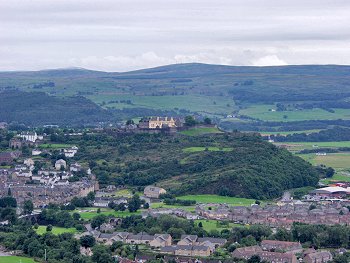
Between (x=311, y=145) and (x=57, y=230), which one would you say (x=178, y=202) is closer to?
(x=57, y=230)

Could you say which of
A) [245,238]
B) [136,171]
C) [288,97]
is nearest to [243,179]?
[136,171]

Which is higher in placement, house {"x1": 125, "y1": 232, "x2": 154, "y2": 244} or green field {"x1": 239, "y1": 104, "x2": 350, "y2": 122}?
house {"x1": 125, "y1": 232, "x2": 154, "y2": 244}

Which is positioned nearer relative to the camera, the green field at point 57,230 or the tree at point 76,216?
the green field at point 57,230

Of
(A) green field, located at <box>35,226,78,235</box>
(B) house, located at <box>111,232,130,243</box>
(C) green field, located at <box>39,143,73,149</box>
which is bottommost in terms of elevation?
(A) green field, located at <box>35,226,78,235</box>

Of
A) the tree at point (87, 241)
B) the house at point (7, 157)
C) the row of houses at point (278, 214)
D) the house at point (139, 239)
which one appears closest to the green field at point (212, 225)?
the row of houses at point (278, 214)

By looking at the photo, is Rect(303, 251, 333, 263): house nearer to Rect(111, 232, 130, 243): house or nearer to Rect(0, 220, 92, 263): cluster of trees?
Rect(111, 232, 130, 243): house

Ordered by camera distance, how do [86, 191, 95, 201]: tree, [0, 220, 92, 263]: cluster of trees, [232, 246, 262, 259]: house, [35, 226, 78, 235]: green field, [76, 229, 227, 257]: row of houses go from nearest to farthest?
[0, 220, 92, 263]: cluster of trees
[232, 246, 262, 259]: house
[76, 229, 227, 257]: row of houses
[35, 226, 78, 235]: green field
[86, 191, 95, 201]: tree

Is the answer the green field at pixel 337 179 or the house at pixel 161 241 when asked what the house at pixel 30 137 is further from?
the house at pixel 161 241

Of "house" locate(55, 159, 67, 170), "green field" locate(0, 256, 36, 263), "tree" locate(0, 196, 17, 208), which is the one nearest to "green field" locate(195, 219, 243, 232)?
"green field" locate(0, 256, 36, 263)
